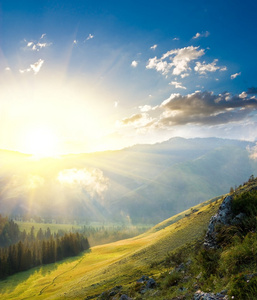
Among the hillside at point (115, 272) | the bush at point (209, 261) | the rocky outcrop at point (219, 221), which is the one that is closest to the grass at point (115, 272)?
the hillside at point (115, 272)

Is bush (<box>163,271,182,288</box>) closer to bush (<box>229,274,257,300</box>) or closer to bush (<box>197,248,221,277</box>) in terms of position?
bush (<box>197,248,221,277</box>)

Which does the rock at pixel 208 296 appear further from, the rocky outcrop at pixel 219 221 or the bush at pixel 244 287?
the rocky outcrop at pixel 219 221

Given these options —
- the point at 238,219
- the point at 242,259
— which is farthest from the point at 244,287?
the point at 238,219

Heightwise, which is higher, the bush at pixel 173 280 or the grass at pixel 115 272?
the bush at pixel 173 280

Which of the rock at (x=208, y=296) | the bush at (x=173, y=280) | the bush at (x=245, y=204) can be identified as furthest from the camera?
the bush at (x=245, y=204)

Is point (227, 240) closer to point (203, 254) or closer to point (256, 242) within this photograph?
point (203, 254)

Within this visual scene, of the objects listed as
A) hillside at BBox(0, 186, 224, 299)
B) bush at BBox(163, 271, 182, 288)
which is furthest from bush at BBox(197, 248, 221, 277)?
hillside at BBox(0, 186, 224, 299)

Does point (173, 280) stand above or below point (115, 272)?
above

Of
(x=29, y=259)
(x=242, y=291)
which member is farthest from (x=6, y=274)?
(x=242, y=291)

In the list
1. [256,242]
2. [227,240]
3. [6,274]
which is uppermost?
[256,242]

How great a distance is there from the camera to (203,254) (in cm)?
1784

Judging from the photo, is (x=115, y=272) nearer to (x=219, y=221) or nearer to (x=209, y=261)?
(x=219, y=221)

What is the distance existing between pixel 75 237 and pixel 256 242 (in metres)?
187

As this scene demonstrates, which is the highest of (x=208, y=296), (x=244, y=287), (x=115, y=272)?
(x=244, y=287)
